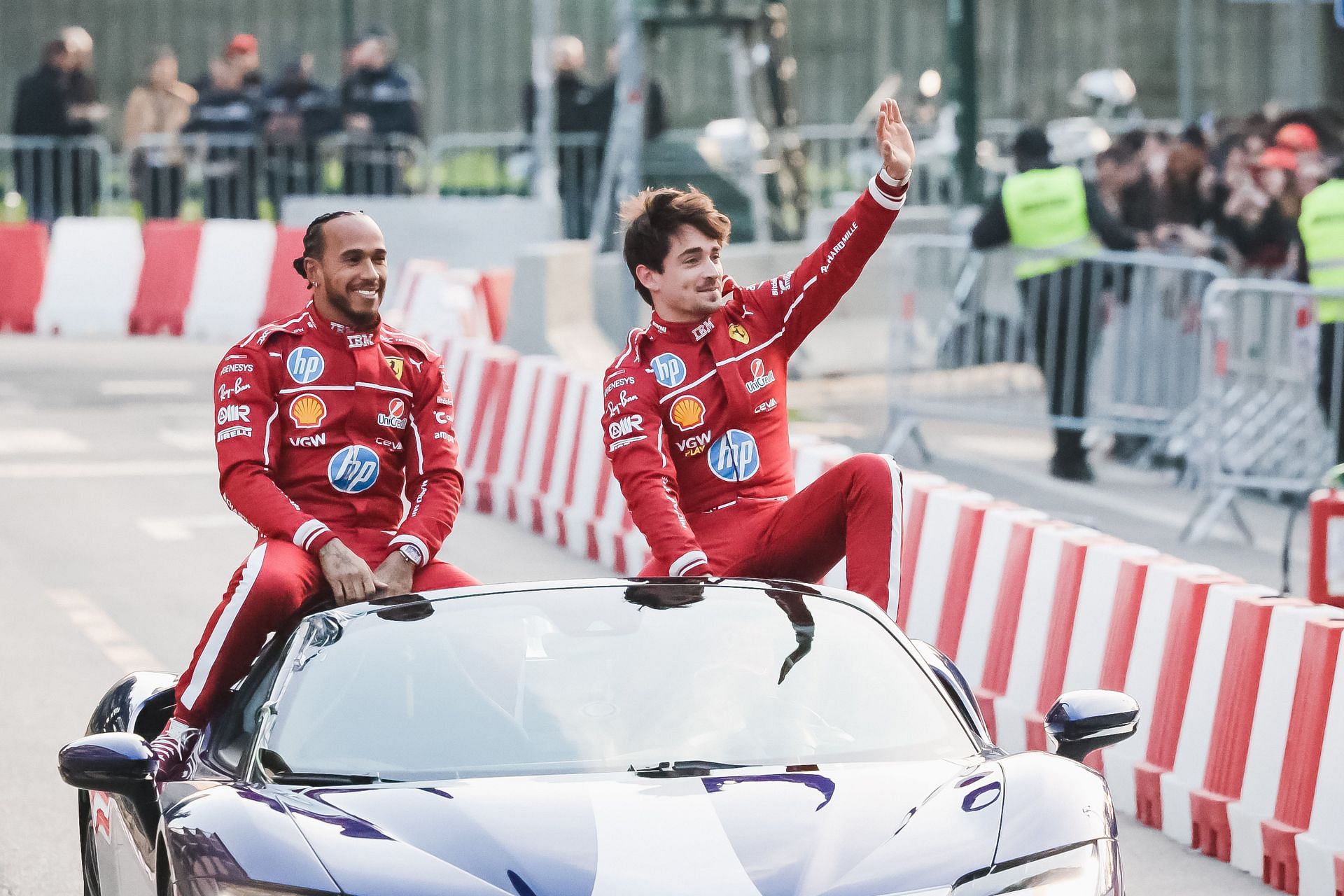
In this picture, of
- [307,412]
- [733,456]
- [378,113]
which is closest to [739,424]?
[733,456]

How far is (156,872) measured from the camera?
4.55m

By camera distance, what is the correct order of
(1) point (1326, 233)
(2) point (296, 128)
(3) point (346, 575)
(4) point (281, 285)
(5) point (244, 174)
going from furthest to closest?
(5) point (244, 174), (2) point (296, 128), (4) point (281, 285), (1) point (1326, 233), (3) point (346, 575)

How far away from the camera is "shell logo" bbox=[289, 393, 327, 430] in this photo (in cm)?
652

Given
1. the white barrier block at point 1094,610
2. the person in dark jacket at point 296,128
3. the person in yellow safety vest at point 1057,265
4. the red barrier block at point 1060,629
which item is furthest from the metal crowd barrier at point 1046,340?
the person in dark jacket at point 296,128

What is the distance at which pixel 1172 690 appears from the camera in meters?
7.10

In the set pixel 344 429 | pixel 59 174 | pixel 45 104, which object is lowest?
pixel 344 429

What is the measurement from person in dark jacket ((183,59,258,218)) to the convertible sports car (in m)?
20.1

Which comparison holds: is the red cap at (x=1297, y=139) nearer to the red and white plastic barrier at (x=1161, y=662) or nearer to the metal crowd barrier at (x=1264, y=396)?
the metal crowd barrier at (x=1264, y=396)

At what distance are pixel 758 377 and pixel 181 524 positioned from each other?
7168 mm

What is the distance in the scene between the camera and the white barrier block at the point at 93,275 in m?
23.3

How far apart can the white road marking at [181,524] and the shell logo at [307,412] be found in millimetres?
6441

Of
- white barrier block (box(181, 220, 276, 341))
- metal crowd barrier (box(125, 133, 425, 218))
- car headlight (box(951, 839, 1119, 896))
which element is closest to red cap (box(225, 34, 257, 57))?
metal crowd barrier (box(125, 133, 425, 218))

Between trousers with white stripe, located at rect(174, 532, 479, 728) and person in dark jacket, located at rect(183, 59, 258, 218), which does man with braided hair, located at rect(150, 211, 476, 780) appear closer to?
trousers with white stripe, located at rect(174, 532, 479, 728)

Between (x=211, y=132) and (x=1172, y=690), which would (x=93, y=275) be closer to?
(x=211, y=132)
